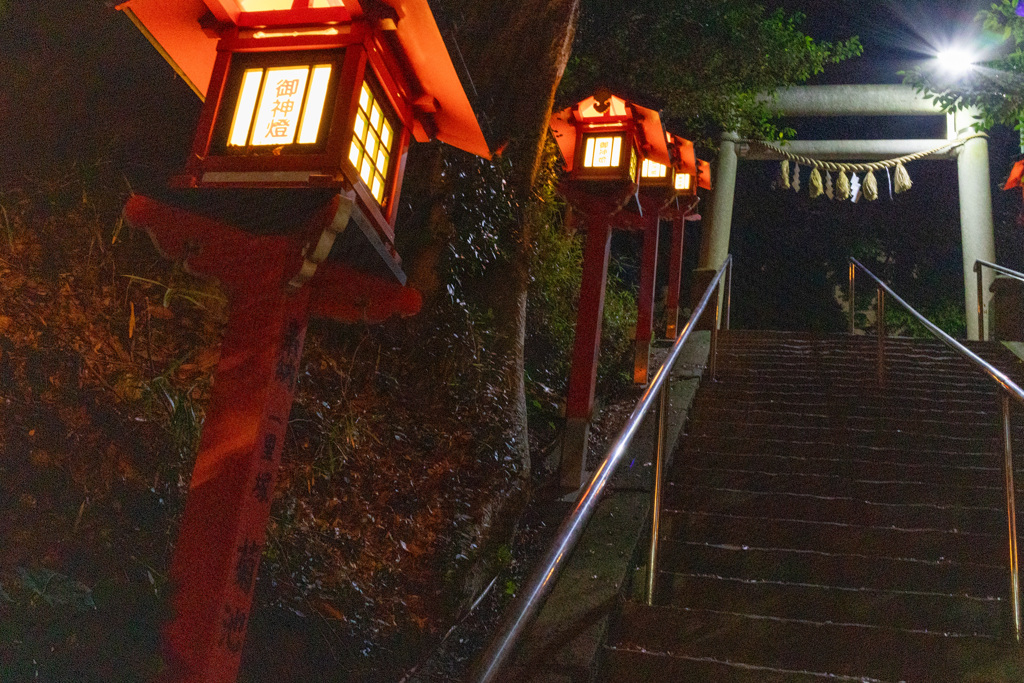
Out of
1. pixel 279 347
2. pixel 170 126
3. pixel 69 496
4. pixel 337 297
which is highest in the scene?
pixel 170 126

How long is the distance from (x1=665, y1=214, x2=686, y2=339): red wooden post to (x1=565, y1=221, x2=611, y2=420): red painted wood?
437cm

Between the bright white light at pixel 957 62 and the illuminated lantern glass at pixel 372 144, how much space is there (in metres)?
9.67

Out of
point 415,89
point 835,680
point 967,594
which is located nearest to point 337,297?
point 415,89

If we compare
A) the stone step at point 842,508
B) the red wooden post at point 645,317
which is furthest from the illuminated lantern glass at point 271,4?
the red wooden post at point 645,317

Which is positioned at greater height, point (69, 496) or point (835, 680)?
point (69, 496)

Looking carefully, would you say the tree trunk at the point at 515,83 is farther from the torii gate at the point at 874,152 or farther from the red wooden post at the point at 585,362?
the torii gate at the point at 874,152

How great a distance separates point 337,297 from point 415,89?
98cm

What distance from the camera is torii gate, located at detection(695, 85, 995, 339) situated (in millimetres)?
12422

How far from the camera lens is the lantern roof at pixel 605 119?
572cm

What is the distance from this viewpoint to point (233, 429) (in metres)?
2.48

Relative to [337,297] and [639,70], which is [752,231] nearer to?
[639,70]

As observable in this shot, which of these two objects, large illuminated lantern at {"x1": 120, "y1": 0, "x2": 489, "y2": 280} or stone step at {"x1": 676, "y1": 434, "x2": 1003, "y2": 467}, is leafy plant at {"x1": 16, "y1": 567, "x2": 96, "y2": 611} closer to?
large illuminated lantern at {"x1": 120, "y1": 0, "x2": 489, "y2": 280}

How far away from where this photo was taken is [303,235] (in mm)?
2480

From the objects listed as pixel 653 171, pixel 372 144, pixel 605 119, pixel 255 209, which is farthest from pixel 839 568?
pixel 653 171
